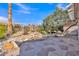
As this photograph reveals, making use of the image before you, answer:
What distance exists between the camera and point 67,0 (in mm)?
1776

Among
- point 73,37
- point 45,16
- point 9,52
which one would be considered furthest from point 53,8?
point 9,52

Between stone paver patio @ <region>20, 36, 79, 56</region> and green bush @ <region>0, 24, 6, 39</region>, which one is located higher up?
green bush @ <region>0, 24, 6, 39</region>

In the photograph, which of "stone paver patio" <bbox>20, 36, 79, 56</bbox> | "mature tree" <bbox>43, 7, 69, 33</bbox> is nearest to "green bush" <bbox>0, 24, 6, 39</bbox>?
"stone paver patio" <bbox>20, 36, 79, 56</bbox>

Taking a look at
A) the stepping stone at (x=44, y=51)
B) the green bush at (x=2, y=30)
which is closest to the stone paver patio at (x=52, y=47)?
the stepping stone at (x=44, y=51)

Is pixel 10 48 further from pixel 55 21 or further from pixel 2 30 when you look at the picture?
pixel 55 21

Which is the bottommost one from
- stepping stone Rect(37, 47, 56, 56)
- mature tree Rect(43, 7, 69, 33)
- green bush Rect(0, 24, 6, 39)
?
stepping stone Rect(37, 47, 56, 56)

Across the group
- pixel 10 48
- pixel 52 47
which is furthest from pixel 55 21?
pixel 10 48

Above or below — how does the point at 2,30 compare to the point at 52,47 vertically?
above

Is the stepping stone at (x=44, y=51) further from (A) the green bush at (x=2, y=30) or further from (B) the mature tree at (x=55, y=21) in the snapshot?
(A) the green bush at (x=2, y=30)

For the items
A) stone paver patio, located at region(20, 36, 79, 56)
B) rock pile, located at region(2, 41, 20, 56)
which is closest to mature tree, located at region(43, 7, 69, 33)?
stone paver patio, located at region(20, 36, 79, 56)

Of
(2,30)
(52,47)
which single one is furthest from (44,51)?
(2,30)

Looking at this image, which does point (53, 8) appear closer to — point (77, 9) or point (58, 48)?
point (77, 9)

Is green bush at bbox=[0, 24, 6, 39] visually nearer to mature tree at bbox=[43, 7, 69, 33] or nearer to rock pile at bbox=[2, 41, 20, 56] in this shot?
rock pile at bbox=[2, 41, 20, 56]

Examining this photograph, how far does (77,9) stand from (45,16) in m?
0.32
